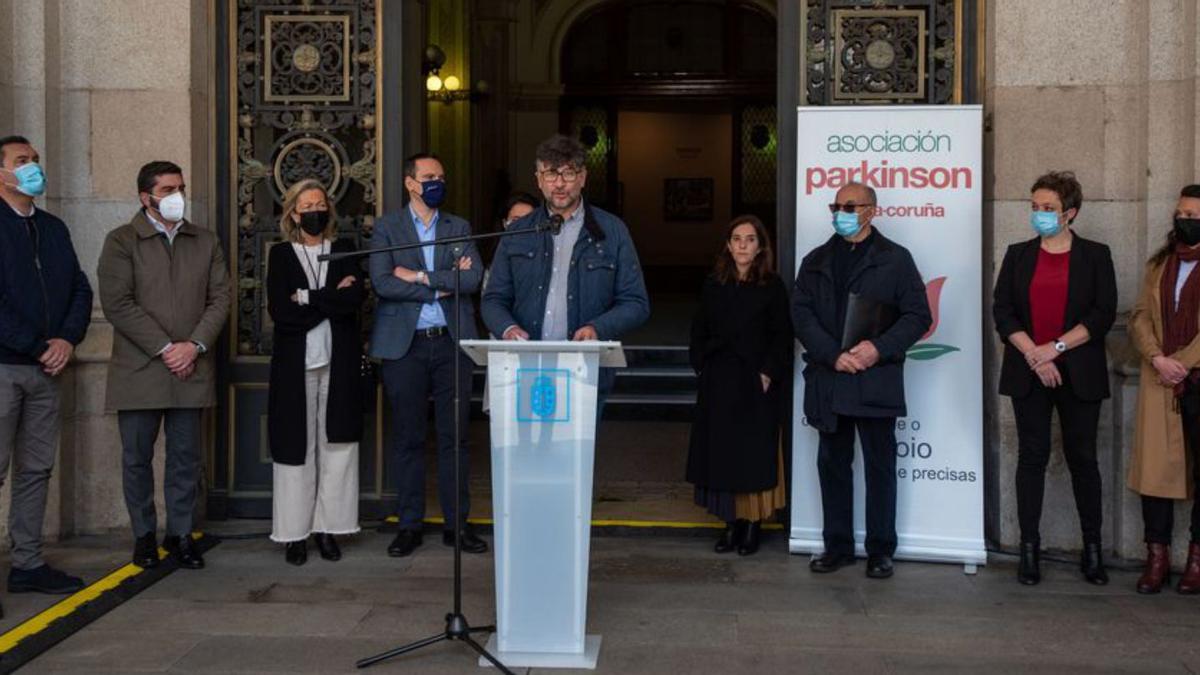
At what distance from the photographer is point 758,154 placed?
20.3 meters

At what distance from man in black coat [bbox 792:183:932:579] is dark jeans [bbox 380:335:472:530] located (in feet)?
5.35

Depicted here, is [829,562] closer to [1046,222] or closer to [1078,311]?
[1078,311]

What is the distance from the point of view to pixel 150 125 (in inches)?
275

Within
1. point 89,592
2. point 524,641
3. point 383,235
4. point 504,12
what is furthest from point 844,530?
point 504,12

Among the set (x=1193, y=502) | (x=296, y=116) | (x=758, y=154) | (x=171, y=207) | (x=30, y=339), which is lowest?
(x=1193, y=502)

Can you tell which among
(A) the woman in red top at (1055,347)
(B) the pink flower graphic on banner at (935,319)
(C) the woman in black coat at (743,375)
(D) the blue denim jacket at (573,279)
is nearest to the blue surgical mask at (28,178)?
(D) the blue denim jacket at (573,279)

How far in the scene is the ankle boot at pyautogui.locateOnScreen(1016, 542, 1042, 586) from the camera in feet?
20.0

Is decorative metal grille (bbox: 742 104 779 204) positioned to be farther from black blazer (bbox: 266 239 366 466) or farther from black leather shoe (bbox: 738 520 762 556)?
black blazer (bbox: 266 239 366 466)

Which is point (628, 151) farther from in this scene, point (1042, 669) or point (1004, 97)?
point (1042, 669)

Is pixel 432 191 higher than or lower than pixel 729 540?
higher

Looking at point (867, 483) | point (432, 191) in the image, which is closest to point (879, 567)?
point (867, 483)

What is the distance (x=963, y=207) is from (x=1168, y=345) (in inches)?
43.2

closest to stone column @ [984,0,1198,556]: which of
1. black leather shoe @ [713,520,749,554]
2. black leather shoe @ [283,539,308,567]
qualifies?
black leather shoe @ [713,520,749,554]

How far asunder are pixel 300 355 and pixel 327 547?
92 centimetres
